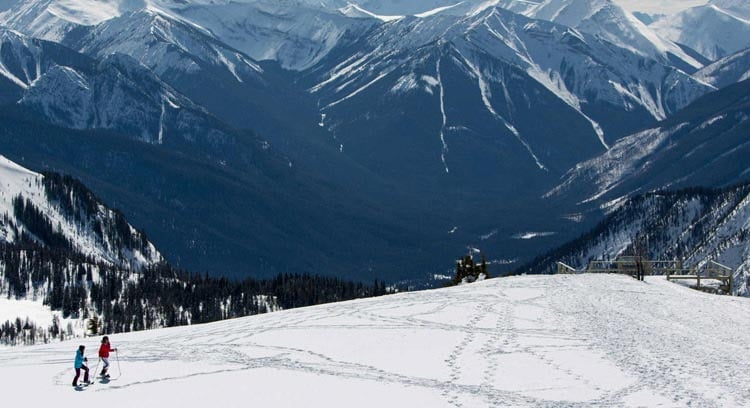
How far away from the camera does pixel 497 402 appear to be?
52.6 metres

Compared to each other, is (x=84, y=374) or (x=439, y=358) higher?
(x=84, y=374)

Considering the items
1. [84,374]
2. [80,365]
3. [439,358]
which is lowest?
[439,358]

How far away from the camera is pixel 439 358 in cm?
6400

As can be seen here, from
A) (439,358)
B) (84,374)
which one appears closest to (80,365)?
(84,374)

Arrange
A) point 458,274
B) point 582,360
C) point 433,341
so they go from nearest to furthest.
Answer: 1. point 582,360
2. point 433,341
3. point 458,274

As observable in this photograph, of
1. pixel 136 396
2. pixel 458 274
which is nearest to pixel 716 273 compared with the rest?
pixel 458 274

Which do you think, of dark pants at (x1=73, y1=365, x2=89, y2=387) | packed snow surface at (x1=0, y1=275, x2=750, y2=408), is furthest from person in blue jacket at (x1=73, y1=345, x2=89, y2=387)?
packed snow surface at (x1=0, y1=275, x2=750, y2=408)

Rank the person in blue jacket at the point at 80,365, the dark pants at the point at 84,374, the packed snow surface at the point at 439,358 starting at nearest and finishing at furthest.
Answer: the packed snow surface at the point at 439,358, the person in blue jacket at the point at 80,365, the dark pants at the point at 84,374

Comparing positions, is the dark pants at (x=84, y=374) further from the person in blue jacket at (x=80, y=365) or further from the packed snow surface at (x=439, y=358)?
the packed snow surface at (x=439, y=358)

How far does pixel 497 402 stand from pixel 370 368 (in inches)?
449

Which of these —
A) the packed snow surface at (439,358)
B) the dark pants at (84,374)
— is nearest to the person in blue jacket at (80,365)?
the dark pants at (84,374)

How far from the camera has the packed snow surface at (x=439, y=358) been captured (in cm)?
5500

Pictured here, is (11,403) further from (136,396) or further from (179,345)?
(179,345)

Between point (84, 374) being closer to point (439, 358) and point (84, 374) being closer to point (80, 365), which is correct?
point (80, 365)
